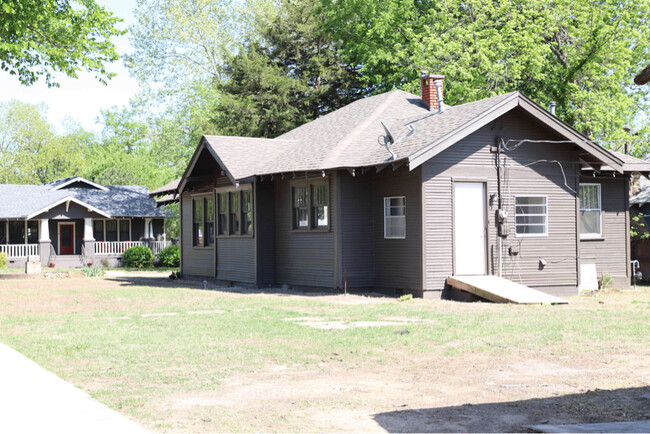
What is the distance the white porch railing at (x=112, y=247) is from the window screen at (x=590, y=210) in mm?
29984

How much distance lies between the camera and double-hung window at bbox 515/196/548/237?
19188 millimetres

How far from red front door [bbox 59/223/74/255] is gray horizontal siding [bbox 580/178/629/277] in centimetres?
3285

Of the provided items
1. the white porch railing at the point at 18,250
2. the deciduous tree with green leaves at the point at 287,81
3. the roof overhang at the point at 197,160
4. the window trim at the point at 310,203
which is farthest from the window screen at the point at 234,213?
the white porch railing at the point at 18,250

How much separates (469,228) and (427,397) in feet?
37.7

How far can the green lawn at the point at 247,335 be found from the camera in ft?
28.6

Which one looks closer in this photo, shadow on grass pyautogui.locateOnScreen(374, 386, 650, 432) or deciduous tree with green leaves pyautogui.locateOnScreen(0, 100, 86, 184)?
shadow on grass pyautogui.locateOnScreen(374, 386, 650, 432)

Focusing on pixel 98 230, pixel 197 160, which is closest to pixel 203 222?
pixel 197 160

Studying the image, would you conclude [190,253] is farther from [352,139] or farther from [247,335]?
[247,335]

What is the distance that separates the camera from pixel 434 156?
18.0 m

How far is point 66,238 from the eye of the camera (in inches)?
1766

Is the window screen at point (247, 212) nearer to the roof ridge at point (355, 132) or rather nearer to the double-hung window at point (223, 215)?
the double-hung window at point (223, 215)

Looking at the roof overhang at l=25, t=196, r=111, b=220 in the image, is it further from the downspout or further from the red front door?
the downspout

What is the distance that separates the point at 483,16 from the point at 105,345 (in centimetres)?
2823

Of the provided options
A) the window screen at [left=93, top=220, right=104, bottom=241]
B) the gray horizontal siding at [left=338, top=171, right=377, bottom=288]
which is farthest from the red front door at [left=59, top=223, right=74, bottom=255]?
the gray horizontal siding at [left=338, top=171, right=377, bottom=288]
